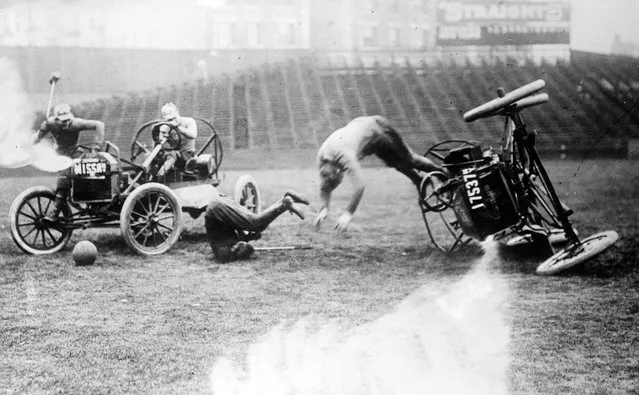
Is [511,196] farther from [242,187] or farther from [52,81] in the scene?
[52,81]

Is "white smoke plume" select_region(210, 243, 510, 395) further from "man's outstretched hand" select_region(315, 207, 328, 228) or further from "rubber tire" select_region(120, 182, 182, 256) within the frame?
"rubber tire" select_region(120, 182, 182, 256)

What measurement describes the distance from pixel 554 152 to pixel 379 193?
1.25m

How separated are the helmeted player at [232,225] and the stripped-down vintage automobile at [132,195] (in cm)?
47

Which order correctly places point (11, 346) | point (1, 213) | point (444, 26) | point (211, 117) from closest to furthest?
1. point (11, 346)
2. point (444, 26)
3. point (211, 117)
4. point (1, 213)

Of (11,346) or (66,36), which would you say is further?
(66,36)

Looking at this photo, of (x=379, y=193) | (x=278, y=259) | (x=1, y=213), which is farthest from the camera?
(x=379, y=193)

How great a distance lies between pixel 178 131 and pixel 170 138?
0.10 meters

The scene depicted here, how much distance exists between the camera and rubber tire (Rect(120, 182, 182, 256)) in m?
3.74

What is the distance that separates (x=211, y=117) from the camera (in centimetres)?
373

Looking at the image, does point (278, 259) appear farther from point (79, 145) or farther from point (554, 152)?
point (554, 152)

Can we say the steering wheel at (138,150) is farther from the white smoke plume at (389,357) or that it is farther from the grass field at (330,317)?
the white smoke plume at (389,357)

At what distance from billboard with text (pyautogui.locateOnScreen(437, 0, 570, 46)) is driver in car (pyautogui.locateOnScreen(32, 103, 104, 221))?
212 cm

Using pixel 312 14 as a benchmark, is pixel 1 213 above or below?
below

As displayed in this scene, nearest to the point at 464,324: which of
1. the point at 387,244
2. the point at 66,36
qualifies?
the point at 387,244
